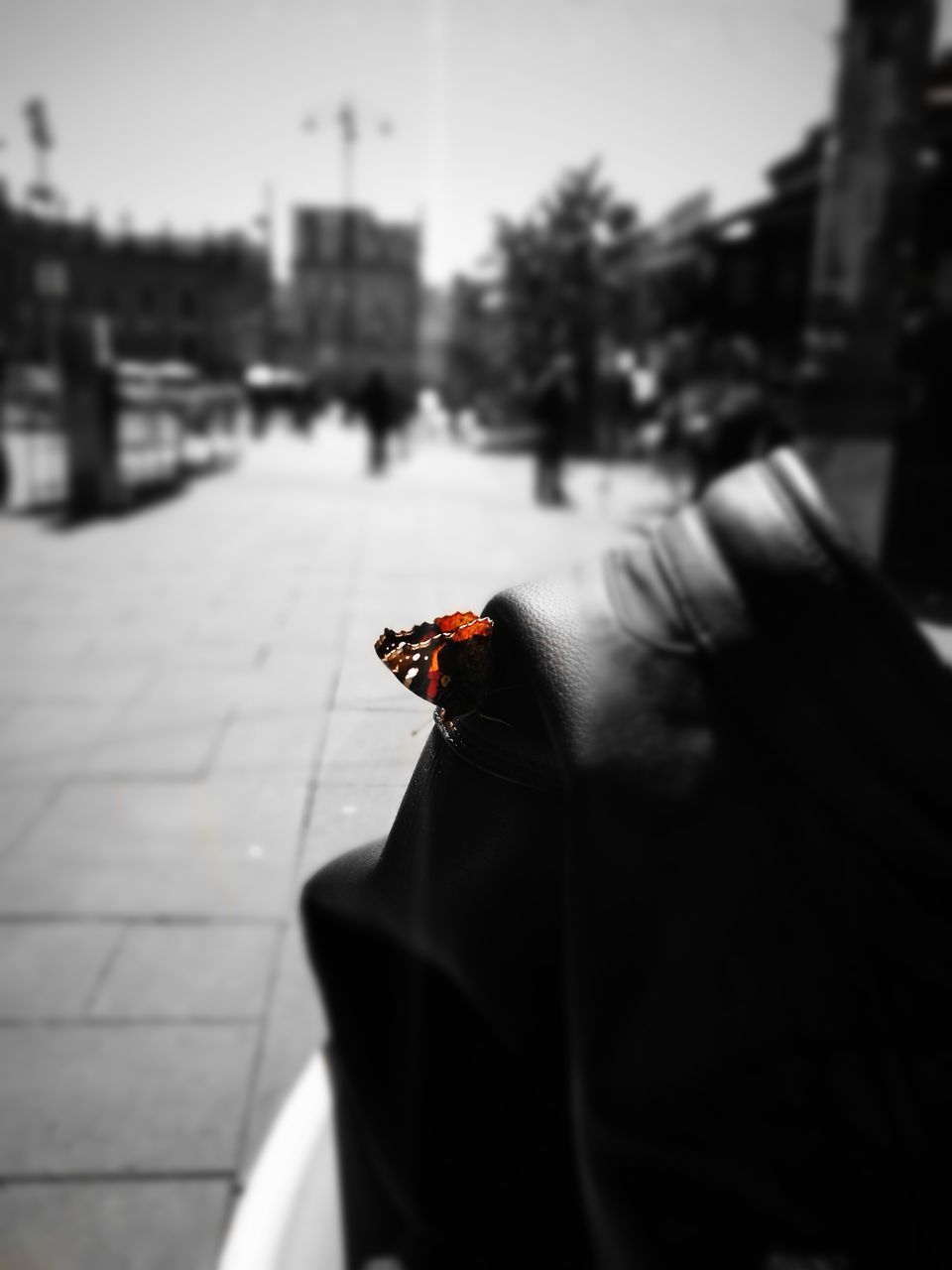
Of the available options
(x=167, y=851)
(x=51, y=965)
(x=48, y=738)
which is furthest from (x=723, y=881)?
(x=48, y=738)

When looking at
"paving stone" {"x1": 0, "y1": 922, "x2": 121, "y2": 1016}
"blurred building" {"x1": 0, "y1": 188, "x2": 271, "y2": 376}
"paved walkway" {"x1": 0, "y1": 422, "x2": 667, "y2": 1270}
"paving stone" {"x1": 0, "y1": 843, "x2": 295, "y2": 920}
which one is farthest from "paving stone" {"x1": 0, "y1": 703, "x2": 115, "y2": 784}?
"blurred building" {"x1": 0, "y1": 188, "x2": 271, "y2": 376}

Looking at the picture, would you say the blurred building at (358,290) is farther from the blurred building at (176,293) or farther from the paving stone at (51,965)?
the paving stone at (51,965)

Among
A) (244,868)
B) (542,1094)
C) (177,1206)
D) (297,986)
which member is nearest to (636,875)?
(542,1094)

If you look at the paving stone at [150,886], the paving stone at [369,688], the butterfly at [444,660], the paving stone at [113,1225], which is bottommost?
the paving stone at [113,1225]

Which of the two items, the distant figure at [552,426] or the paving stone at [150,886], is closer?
the paving stone at [150,886]

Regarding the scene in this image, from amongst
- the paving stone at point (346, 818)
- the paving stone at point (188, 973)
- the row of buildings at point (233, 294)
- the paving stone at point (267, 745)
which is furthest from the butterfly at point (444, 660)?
the row of buildings at point (233, 294)
